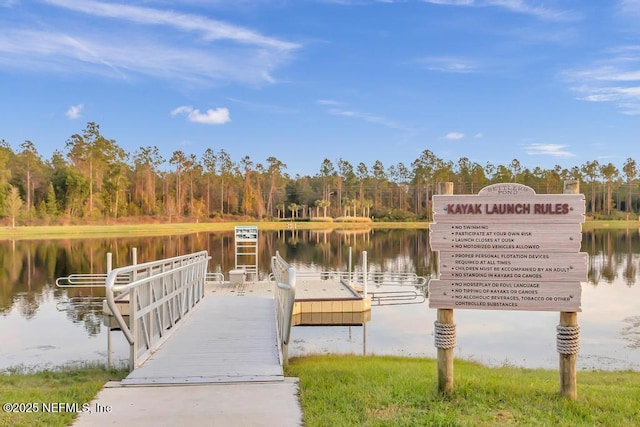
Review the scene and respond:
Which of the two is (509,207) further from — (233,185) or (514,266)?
(233,185)

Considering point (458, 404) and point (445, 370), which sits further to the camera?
point (445, 370)

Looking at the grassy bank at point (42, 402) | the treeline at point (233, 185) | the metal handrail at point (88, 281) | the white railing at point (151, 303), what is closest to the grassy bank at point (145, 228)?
the treeline at point (233, 185)

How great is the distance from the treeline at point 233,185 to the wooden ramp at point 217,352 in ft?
209

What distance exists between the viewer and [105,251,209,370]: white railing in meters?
6.05

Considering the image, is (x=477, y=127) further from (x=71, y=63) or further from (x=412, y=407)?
(x=412, y=407)

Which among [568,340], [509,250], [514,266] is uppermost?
[509,250]

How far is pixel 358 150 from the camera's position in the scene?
111938 mm

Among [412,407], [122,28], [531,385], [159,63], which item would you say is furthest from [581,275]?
[159,63]

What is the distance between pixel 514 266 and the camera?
5.30 m

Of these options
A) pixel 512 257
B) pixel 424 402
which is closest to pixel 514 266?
pixel 512 257

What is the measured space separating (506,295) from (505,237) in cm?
Result: 57

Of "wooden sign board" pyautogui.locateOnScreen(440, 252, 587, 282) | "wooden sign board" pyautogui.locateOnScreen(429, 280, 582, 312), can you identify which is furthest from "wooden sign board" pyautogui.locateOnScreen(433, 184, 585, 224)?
"wooden sign board" pyautogui.locateOnScreen(429, 280, 582, 312)

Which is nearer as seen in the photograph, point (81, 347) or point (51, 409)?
point (51, 409)

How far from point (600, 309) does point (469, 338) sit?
237 inches
